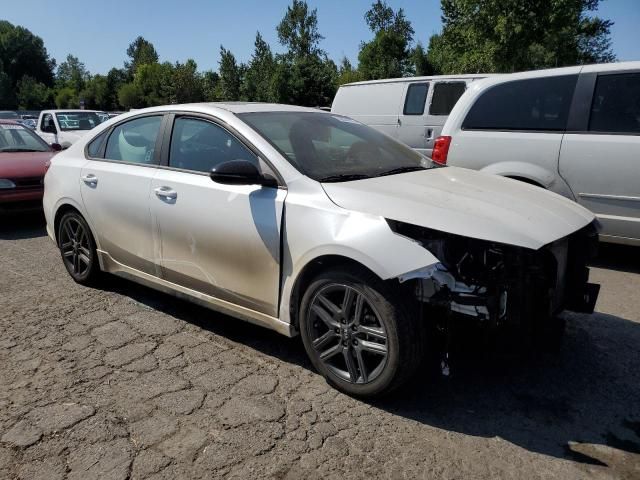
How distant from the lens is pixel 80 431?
8.63 feet

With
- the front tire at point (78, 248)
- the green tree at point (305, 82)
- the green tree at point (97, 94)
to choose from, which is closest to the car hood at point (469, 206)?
the front tire at point (78, 248)

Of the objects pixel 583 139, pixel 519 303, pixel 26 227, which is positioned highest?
pixel 583 139

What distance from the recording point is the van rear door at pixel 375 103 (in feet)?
35.2

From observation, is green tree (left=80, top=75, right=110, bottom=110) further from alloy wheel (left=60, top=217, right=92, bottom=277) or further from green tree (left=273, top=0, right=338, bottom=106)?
alloy wheel (left=60, top=217, right=92, bottom=277)

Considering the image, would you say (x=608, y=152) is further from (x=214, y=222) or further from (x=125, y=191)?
(x=125, y=191)

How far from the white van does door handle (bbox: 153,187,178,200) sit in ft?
23.8

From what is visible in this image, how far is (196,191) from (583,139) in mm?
3767

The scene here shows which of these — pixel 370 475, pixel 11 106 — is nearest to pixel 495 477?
pixel 370 475

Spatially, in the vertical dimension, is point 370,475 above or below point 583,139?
below

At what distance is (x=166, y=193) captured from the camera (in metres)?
3.64

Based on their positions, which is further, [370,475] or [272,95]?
[272,95]

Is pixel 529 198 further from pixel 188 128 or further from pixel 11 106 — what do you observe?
pixel 11 106

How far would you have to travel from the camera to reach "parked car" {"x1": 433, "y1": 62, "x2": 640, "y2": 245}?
4.90 metres

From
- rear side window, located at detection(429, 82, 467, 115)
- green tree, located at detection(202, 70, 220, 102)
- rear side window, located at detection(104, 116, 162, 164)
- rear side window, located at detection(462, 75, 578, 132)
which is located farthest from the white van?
green tree, located at detection(202, 70, 220, 102)
